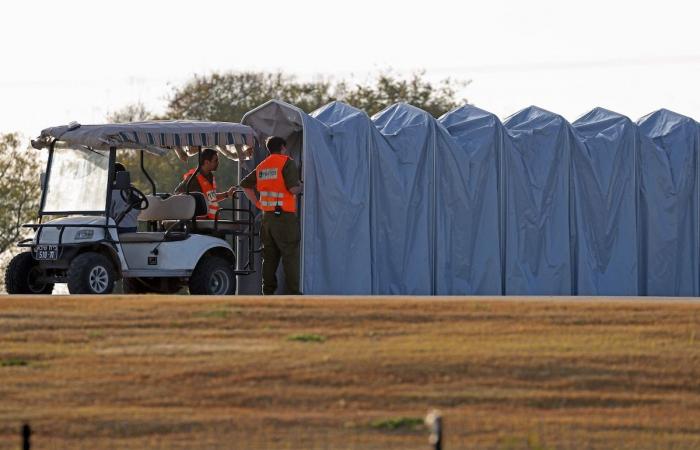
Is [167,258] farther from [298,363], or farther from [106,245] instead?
[298,363]

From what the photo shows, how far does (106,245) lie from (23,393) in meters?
6.56

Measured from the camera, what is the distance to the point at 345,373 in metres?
12.7

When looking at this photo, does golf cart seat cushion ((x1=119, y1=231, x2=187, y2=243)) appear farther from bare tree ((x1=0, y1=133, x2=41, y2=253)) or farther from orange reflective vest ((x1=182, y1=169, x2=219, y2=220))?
bare tree ((x1=0, y1=133, x2=41, y2=253))

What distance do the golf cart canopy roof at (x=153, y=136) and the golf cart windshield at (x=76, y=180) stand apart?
0.48ft

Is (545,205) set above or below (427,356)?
above

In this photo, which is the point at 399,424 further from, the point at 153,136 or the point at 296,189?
the point at 153,136

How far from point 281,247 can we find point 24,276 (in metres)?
3.25

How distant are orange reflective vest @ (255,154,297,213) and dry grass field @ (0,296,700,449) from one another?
445 centimetres

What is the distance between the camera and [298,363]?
42.4 feet

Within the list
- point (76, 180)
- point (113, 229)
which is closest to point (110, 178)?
point (76, 180)

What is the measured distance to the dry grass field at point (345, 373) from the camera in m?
11.7

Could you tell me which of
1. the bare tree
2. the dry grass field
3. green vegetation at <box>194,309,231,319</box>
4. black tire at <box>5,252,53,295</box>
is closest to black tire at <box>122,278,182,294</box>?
black tire at <box>5,252,53,295</box>

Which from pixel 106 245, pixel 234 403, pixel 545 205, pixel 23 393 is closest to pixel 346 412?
pixel 234 403

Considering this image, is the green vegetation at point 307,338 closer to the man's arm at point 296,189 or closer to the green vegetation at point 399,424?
the green vegetation at point 399,424
